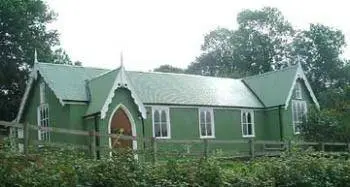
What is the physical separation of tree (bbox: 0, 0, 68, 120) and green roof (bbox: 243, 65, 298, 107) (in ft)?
60.0

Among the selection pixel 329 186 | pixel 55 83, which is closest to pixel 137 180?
pixel 329 186

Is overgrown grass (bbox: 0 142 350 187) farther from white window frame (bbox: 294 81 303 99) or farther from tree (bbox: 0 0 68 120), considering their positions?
tree (bbox: 0 0 68 120)

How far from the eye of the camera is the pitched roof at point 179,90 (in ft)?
97.2

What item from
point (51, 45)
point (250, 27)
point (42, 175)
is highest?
point (250, 27)

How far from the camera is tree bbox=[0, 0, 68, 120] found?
46.3 metres

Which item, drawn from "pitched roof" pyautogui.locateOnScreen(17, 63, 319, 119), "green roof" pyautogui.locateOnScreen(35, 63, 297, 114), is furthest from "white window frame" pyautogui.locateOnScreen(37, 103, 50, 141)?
"green roof" pyautogui.locateOnScreen(35, 63, 297, 114)

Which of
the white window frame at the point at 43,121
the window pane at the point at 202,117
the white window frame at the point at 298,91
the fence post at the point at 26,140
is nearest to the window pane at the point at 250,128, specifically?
the white window frame at the point at 298,91

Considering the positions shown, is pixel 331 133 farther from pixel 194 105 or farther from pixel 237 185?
pixel 237 185

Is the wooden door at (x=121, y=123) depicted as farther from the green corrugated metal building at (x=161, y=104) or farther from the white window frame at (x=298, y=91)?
the white window frame at (x=298, y=91)

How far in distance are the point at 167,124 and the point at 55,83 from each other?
6.62 meters

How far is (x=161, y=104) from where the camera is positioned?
3166 centimetres

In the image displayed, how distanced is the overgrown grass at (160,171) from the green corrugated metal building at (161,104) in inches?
297

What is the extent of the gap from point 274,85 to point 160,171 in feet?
82.0

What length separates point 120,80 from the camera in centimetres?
2858
